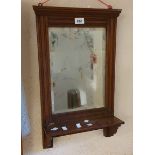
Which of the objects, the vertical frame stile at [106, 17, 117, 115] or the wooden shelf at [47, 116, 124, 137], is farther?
the vertical frame stile at [106, 17, 117, 115]

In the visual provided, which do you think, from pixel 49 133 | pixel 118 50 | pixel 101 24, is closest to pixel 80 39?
pixel 101 24

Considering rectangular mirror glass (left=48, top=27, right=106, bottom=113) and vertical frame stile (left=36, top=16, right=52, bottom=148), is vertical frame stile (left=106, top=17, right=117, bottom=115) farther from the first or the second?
vertical frame stile (left=36, top=16, right=52, bottom=148)

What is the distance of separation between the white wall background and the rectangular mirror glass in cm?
13

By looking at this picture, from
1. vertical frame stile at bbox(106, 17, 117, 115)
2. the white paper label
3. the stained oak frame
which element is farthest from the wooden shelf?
the white paper label

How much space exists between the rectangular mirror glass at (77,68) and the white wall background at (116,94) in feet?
0.41

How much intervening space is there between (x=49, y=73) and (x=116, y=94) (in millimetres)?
567

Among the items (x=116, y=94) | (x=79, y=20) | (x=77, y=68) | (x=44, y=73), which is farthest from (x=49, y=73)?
(x=116, y=94)

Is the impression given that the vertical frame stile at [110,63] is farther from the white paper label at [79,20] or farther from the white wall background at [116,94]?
the white paper label at [79,20]

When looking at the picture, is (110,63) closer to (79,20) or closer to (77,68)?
(77,68)

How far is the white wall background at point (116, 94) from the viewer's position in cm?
138

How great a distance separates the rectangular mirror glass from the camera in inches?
56.8

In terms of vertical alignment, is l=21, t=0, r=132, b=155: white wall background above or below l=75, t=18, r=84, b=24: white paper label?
below

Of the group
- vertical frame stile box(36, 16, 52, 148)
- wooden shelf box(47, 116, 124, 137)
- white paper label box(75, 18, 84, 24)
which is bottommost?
wooden shelf box(47, 116, 124, 137)

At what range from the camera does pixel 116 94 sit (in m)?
1.67
